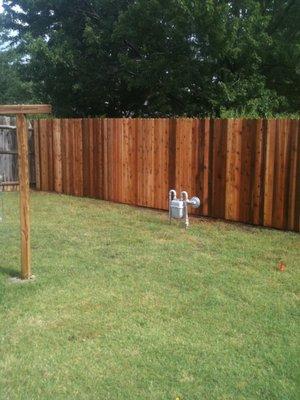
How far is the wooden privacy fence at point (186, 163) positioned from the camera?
795cm

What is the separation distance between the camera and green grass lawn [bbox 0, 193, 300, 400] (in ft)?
11.2

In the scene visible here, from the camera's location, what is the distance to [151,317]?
4477 millimetres

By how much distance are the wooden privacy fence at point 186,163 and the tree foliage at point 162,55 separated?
12.4 feet

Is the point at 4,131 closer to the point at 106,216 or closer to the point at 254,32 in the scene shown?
the point at 106,216

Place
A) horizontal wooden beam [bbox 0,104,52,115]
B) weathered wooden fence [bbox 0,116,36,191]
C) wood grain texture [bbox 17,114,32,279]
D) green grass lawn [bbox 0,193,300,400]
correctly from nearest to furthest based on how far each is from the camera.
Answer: green grass lawn [bbox 0,193,300,400]
horizontal wooden beam [bbox 0,104,52,115]
wood grain texture [bbox 17,114,32,279]
weathered wooden fence [bbox 0,116,36,191]

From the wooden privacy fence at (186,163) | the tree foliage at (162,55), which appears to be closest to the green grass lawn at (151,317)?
the wooden privacy fence at (186,163)

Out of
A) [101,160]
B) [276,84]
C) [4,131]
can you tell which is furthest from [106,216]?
[276,84]

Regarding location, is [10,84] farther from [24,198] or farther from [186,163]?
[24,198]

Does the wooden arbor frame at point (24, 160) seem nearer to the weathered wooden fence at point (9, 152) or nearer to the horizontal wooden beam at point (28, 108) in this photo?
the horizontal wooden beam at point (28, 108)

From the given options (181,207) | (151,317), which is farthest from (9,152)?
(151,317)

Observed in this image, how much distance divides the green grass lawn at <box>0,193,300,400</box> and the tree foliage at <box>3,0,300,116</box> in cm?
736

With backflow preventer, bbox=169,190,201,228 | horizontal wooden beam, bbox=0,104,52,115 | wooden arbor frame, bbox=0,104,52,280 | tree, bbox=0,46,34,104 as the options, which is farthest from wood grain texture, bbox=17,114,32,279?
tree, bbox=0,46,34,104

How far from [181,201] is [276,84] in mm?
10913

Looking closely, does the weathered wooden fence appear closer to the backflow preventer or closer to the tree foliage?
the tree foliage
